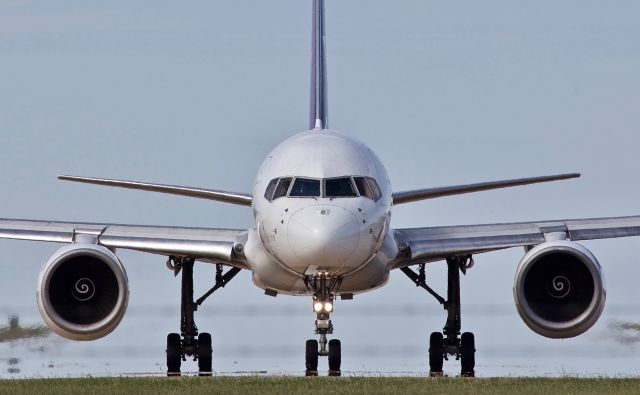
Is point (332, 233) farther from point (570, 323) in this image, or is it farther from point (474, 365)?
point (474, 365)

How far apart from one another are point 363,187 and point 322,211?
120cm

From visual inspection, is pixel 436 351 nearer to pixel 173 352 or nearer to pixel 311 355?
pixel 311 355

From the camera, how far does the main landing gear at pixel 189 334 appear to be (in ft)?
104

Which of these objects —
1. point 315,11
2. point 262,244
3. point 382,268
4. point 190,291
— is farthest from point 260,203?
point 315,11

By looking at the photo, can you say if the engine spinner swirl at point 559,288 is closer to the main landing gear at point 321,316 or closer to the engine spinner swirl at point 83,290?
the main landing gear at point 321,316

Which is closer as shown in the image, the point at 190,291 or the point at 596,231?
the point at 596,231

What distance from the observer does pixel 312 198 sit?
88.2ft

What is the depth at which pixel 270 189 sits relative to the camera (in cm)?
2786

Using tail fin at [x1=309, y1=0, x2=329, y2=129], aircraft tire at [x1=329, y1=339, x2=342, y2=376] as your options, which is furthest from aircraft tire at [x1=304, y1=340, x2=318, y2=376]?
tail fin at [x1=309, y1=0, x2=329, y2=129]

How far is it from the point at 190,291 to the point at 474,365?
17.9 feet

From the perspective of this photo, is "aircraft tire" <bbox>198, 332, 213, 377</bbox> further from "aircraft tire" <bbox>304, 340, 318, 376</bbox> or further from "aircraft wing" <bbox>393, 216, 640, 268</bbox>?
"aircraft wing" <bbox>393, 216, 640, 268</bbox>

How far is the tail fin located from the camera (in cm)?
3441

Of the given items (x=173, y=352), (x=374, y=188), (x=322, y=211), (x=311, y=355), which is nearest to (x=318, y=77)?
(x=173, y=352)

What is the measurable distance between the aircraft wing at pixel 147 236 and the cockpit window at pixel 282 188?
306 centimetres
